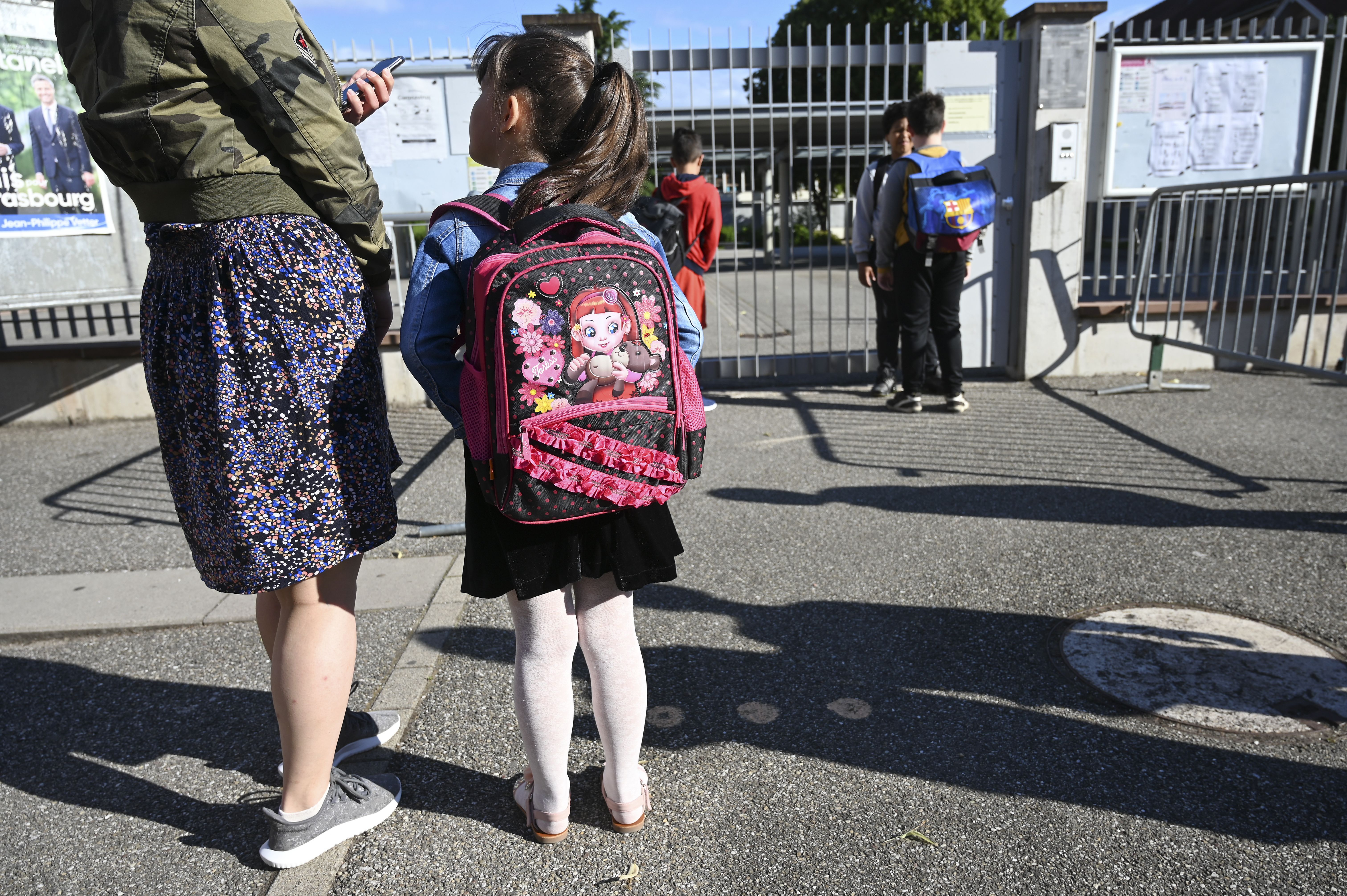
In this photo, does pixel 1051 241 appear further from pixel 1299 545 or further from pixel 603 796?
pixel 603 796

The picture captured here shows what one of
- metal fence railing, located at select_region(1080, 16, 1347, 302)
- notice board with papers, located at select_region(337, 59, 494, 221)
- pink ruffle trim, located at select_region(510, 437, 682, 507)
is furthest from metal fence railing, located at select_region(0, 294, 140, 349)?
metal fence railing, located at select_region(1080, 16, 1347, 302)

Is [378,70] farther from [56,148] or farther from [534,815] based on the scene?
[56,148]

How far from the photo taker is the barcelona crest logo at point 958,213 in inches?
221

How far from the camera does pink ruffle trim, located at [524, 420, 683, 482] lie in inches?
66.8

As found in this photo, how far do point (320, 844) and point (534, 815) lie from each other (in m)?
0.50

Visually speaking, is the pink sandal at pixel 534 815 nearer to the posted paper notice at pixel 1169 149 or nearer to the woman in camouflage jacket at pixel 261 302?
the woman in camouflage jacket at pixel 261 302

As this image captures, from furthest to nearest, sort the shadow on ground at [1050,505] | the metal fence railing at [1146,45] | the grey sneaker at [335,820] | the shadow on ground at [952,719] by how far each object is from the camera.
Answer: the metal fence railing at [1146,45], the shadow on ground at [1050,505], the shadow on ground at [952,719], the grey sneaker at [335,820]

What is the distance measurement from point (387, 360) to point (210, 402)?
17.0 ft

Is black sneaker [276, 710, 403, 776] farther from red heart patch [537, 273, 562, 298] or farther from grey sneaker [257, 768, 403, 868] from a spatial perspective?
red heart patch [537, 273, 562, 298]

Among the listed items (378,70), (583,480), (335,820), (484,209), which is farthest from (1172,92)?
(335,820)

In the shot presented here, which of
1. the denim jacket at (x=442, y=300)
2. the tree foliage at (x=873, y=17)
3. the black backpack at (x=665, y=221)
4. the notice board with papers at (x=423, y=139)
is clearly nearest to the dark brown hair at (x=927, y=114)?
the black backpack at (x=665, y=221)

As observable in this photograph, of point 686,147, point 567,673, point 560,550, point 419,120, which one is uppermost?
point 419,120

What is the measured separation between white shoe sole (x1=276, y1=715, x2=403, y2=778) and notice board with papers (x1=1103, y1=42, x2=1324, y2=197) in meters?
6.74

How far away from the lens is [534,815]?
6.98ft
